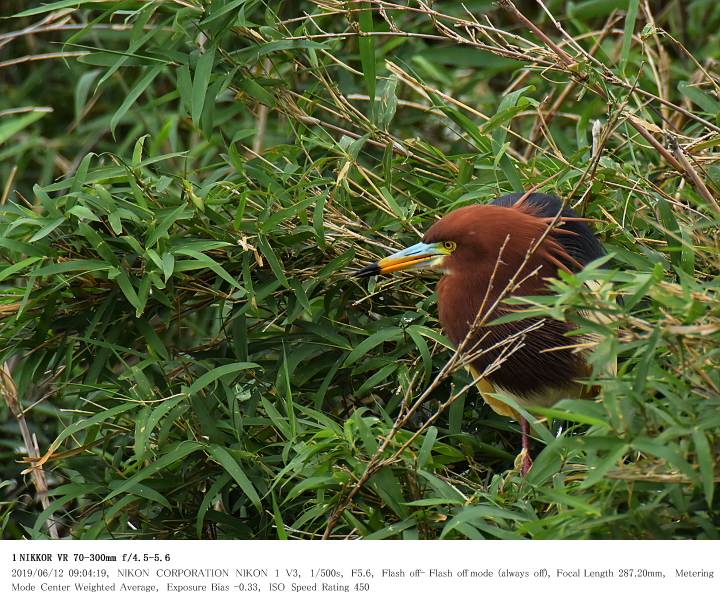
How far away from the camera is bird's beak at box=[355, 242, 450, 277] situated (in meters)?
2.04

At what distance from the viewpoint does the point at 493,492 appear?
1.73 m

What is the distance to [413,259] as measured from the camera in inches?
80.5

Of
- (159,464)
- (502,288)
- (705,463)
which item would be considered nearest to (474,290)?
(502,288)

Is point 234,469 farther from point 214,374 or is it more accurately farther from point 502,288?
point 502,288

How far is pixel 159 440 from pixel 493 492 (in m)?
0.56

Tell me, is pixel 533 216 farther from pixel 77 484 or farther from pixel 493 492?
pixel 77 484

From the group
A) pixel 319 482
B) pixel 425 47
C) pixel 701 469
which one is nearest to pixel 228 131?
pixel 425 47

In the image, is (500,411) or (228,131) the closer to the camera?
(500,411)

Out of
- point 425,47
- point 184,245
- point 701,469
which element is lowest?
point 425,47

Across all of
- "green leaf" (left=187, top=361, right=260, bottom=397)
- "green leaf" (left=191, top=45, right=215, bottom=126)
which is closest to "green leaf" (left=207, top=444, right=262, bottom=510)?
"green leaf" (left=187, top=361, right=260, bottom=397)

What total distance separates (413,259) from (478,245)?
0.41 ft

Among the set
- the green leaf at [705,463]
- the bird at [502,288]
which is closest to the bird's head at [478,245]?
the bird at [502,288]

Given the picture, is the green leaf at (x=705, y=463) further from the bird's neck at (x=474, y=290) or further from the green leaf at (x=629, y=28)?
the green leaf at (x=629, y=28)
